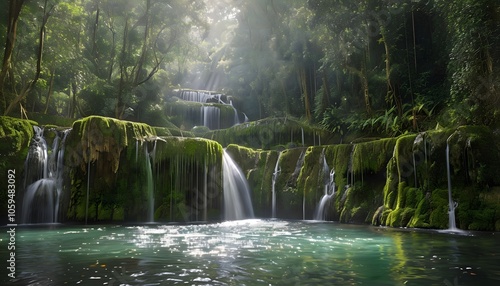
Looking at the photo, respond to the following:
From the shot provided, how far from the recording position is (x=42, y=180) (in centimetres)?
1702

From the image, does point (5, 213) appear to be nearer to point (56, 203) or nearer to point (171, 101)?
point (56, 203)

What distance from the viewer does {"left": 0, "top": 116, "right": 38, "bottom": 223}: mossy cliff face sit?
54.1 ft

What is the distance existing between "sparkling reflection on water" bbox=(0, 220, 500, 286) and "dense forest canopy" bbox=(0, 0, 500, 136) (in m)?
9.34

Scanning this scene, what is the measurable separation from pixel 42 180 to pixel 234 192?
8.70 m

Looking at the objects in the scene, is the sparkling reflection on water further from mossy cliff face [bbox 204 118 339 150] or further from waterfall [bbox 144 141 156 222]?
Result: mossy cliff face [bbox 204 118 339 150]

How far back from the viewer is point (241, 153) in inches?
843

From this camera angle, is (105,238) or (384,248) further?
(105,238)

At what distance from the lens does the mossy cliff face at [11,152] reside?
54.1 feet

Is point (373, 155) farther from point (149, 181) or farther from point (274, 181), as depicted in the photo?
point (149, 181)

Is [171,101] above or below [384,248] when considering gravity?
above

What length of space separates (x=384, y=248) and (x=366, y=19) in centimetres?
1747

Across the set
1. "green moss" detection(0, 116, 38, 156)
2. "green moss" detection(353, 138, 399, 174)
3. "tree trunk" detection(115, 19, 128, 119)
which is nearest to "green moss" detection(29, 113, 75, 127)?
"tree trunk" detection(115, 19, 128, 119)

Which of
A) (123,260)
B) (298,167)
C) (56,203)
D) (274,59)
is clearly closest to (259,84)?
(274,59)

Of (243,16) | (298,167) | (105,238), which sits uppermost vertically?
(243,16)
